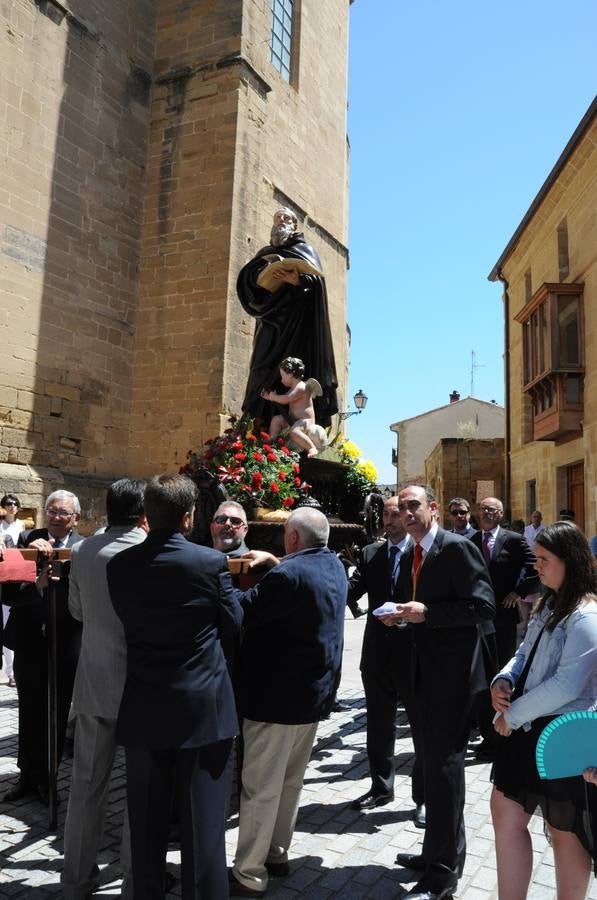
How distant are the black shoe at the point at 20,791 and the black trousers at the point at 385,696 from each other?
2091 mm

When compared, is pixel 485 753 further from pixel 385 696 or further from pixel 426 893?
pixel 426 893

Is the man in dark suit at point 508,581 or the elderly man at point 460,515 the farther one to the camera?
the elderly man at point 460,515

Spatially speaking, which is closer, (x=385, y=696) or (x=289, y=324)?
(x=385, y=696)

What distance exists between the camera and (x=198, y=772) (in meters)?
2.62

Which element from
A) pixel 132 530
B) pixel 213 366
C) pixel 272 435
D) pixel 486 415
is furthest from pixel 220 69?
pixel 486 415

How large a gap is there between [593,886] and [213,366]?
407 inches

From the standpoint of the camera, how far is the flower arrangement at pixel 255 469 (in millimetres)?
5066

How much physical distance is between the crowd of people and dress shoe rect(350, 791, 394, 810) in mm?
19

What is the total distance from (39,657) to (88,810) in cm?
153

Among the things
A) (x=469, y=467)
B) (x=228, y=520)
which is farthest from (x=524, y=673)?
(x=469, y=467)

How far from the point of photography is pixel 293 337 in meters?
6.49

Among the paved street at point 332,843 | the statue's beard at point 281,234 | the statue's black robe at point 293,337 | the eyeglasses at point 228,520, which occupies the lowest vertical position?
the paved street at point 332,843

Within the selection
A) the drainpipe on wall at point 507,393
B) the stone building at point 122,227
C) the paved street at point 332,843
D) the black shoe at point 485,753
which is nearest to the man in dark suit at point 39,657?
the paved street at point 332,843

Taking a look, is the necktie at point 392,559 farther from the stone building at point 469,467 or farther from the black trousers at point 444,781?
the stone building at point 469,467
